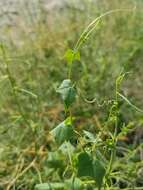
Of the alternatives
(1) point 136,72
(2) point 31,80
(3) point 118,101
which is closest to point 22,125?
(2) point 31,80

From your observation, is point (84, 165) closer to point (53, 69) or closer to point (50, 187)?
point (50, 187)

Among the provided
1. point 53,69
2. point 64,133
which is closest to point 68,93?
point 64,133

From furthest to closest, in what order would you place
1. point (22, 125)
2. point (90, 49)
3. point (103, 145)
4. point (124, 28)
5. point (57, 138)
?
point (124, 28), point (90, 49), point (22, 125), point (103, 145), point (57, 138)

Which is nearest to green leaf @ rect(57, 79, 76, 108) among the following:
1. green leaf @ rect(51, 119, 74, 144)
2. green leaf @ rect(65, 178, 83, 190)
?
green leaf @ rect(51, 119, 74, 144)

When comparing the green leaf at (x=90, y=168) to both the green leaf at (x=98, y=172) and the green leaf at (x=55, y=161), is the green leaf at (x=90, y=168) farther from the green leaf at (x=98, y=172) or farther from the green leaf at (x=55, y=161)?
the green leaf at (x=55, y=161)

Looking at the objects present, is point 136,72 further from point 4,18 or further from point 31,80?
point 4,18
